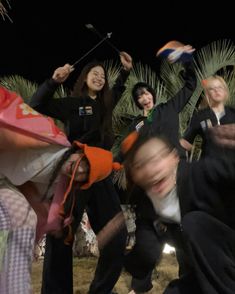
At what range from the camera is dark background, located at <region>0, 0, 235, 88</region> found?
5.43 meters

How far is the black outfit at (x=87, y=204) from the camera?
1944 mm

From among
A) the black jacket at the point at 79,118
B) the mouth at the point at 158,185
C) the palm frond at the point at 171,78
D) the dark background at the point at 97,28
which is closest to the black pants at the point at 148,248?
the mouth at the point at 158,185

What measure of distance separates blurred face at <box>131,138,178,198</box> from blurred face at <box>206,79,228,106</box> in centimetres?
104

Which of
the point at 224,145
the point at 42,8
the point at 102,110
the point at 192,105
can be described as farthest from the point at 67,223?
the point at 42,8

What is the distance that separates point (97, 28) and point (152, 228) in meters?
3.92

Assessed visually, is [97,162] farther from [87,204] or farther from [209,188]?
[87,204]

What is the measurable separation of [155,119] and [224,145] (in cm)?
94

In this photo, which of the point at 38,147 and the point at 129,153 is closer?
the point at 38,147

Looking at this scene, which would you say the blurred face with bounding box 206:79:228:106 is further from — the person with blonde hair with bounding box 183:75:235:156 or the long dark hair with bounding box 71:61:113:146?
the long dark hair with bounding box 71:61:113:146

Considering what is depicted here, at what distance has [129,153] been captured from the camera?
159 cm

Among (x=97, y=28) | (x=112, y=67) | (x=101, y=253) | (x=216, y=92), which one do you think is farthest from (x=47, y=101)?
(x=97, y=28)

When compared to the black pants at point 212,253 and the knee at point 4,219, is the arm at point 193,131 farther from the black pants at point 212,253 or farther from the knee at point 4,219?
the knee at point 4,219

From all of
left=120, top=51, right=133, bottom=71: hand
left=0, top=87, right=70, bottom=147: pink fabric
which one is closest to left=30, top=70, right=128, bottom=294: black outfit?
left=120, top=51, right=133, bottom=71: hand

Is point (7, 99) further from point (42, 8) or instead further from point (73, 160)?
point (42, 8)
